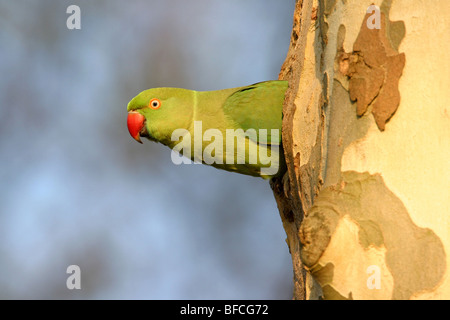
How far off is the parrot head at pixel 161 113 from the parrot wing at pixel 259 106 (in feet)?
1.06

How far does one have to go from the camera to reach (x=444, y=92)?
184 cm

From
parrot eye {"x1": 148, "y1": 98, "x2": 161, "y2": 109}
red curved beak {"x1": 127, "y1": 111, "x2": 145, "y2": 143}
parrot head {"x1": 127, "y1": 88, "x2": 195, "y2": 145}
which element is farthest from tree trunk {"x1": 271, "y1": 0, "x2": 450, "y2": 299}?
red curved beak {"x1": 127, "y1": 111, "x2": 145, "y2": 143}

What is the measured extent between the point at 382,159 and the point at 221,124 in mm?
1811

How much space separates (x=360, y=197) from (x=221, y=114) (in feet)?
6.13

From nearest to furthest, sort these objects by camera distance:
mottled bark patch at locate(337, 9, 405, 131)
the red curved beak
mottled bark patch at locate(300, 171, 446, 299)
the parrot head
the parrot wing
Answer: mottled bark patch at locate(300, 171, 446, 299) → mottled bark patch at locate(337, 9, 405, 131) → the parrot wing → the parrot head → the red curved beak

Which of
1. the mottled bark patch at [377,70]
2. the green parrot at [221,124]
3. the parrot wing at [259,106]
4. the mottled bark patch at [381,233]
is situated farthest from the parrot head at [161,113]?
the mottled bark patch at [381,233]

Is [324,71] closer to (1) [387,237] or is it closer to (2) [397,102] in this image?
(2) [397,102]

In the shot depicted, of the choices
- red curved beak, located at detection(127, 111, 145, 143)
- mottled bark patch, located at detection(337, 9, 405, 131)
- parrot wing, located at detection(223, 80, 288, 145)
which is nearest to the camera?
mottled bark patch, located at detection(337, 9, 405, 131)

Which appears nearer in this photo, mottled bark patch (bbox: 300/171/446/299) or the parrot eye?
mottled bark patch (bbox: 300/171/446/299)

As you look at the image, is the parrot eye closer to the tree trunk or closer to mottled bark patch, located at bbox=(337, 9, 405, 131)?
the tree trunk

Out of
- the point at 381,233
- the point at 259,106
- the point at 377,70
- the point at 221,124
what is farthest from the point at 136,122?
the point at 381,233

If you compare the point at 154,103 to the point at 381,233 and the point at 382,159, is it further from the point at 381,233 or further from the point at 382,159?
the point at 381,233

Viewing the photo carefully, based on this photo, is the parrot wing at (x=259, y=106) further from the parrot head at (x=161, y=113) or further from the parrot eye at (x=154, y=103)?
the parrot eye at (x=154, y=103)

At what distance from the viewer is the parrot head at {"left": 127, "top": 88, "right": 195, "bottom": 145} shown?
3643mm
